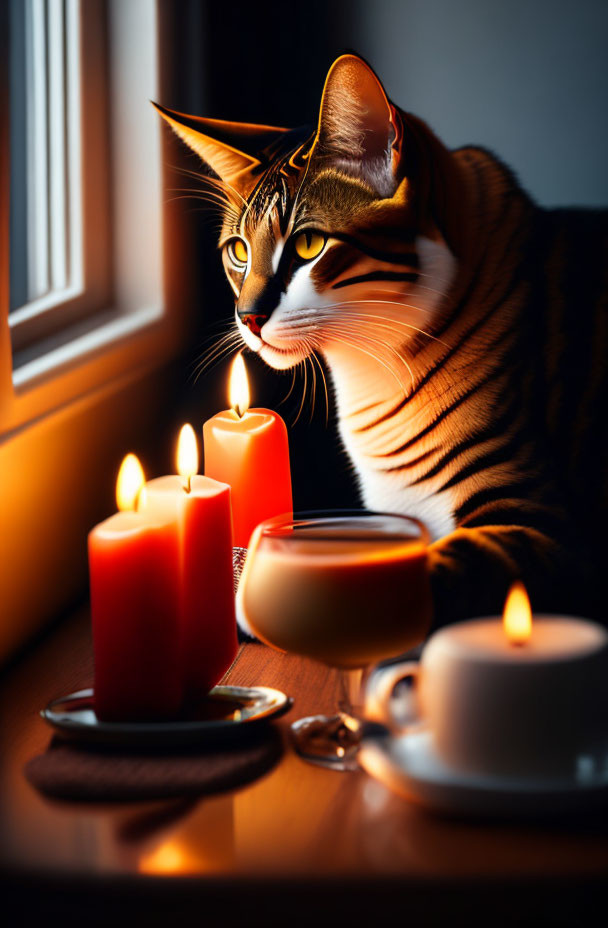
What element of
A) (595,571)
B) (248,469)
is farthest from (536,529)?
(248,469)

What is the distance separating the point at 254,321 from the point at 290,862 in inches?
22.0

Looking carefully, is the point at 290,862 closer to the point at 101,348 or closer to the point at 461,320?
the point at 461,320

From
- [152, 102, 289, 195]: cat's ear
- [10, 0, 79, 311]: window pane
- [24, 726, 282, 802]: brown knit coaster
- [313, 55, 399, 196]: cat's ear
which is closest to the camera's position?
[24, 726, 282, 802]: brown knit coaster

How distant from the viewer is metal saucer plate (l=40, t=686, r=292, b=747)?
0.67 metres

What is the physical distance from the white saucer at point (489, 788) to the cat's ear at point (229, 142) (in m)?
0.66

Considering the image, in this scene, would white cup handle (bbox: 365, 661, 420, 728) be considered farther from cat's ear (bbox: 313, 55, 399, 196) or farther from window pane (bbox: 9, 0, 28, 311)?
window pane (bbox: 9, 0, 28, 311)

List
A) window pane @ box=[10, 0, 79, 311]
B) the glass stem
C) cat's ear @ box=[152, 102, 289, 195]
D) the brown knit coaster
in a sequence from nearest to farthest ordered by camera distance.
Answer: the brown knit coaster → the glass stem → cat's ear @ box=[152, 102, 289, 195] → window pane @ box=[10, 0, 79, 311]

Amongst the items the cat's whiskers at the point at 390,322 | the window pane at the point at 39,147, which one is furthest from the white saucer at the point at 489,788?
the window pane at the point at 39,147

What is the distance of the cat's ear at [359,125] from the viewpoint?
0.86m

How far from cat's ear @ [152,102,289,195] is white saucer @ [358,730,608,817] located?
66 cm

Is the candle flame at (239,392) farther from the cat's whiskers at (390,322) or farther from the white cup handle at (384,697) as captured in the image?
the white cup handle at (384,697)

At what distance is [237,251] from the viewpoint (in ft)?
3.33

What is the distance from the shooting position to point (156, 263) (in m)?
1.17

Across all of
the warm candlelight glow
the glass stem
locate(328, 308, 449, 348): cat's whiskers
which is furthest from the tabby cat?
the warm candlelight glow
